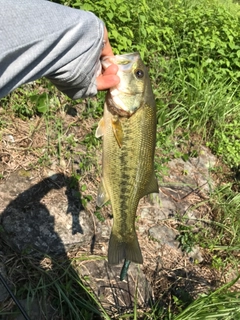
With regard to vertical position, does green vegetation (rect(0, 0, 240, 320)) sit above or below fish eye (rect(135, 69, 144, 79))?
below

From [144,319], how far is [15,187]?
5.38 feet

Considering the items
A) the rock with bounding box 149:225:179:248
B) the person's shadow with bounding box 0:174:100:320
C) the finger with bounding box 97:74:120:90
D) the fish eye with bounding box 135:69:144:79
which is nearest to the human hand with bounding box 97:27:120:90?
the finger with bounding box 97:74:120:90

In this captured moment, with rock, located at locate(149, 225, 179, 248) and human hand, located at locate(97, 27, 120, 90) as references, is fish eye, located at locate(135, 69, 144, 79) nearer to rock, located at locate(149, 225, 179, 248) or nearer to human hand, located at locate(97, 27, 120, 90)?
human hand, located at locate(97, 27, 120, 90)

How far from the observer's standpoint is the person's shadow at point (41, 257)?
10.5 feet

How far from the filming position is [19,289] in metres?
3.16

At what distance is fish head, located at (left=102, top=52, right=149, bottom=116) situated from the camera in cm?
222

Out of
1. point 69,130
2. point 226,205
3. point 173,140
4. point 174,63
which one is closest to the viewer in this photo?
point 69,130

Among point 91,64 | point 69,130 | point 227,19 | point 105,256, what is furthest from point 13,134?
point 227,19

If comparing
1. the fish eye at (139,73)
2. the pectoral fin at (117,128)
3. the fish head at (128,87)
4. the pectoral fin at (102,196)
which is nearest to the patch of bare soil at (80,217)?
the pectoral fin at (102,196)

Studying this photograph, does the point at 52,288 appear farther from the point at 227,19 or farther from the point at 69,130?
the point at 227,19

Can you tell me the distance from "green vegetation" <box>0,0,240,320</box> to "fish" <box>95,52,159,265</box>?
0.95 meters

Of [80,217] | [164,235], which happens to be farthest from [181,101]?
[80,217]

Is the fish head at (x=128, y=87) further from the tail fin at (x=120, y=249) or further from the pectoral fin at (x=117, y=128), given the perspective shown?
the tail fin at (x=120, y=249)

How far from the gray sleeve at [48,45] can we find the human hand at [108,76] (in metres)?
0.08
